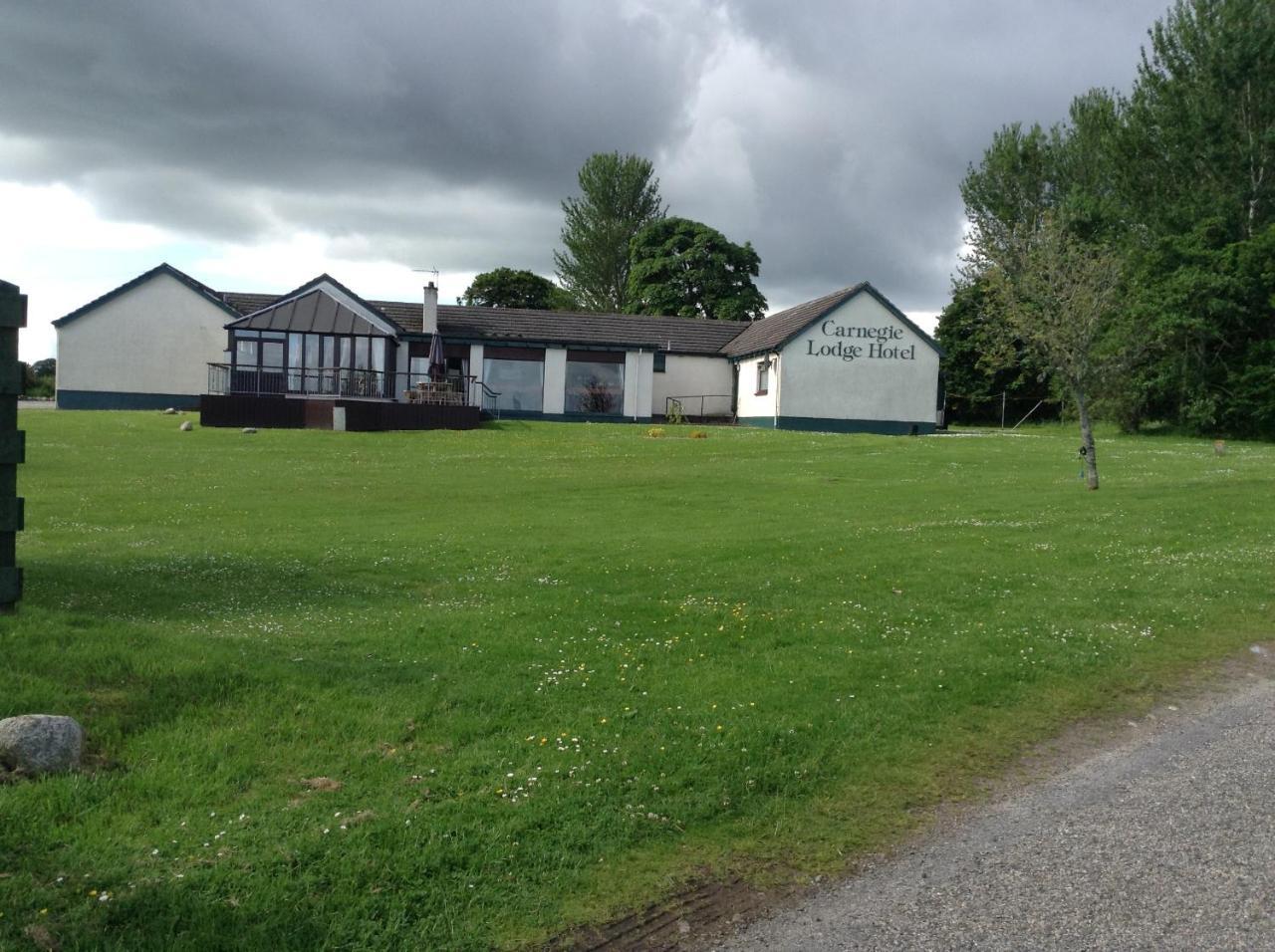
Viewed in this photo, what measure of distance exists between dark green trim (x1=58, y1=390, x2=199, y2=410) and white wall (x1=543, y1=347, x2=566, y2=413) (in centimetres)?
1702

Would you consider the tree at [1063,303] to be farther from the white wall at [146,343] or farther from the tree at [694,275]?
the tree at [694,275]

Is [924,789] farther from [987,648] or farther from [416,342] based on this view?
[416,342]

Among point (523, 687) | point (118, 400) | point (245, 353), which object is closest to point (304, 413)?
point (245, 353)

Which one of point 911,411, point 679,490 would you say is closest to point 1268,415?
point 911,411

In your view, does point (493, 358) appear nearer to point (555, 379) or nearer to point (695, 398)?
point (555, 379)

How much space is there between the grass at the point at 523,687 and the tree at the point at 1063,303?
4.46 meters

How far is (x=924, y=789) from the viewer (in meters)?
5.91

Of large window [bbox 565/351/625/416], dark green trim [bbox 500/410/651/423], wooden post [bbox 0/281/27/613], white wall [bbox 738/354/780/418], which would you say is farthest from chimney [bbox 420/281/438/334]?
wooden post [bbox 0/281/27/613]

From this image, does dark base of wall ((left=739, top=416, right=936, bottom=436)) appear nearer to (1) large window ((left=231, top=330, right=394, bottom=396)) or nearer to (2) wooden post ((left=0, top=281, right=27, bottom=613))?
(1) large window ((left=231, top=330, right=394, bottom=396))

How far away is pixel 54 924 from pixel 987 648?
23.7 ft

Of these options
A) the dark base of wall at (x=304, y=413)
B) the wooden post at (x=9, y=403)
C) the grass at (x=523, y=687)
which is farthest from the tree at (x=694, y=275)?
the wooden post at (x=9, y=403)

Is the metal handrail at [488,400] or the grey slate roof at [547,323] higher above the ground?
the grey slate roof at [547,323]

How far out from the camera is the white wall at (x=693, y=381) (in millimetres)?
48594

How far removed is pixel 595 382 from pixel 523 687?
39.8 m
